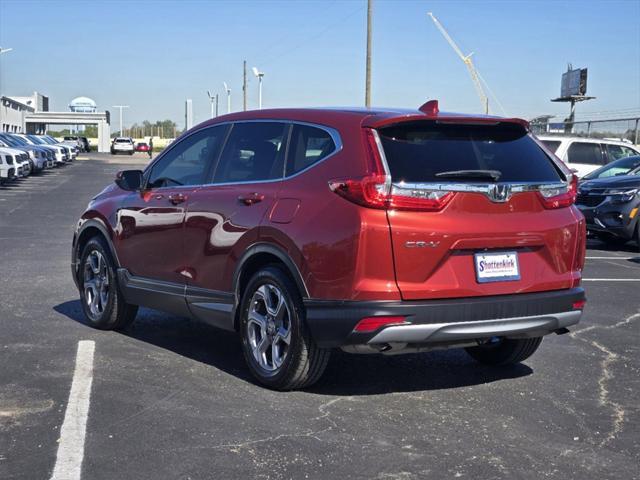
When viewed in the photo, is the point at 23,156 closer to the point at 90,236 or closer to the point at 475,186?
the point at 90,236

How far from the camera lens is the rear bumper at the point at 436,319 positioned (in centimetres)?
500

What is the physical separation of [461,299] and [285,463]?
147 centimetres

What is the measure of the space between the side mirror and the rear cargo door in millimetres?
2559

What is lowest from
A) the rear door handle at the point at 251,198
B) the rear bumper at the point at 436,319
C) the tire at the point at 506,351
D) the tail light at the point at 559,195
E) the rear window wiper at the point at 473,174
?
the tire at the point at 506,351

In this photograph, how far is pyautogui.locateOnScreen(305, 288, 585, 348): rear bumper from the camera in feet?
16.4

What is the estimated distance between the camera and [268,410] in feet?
17.0

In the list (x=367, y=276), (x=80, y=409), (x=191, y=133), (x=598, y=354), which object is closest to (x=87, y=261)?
(x=191, y=133)

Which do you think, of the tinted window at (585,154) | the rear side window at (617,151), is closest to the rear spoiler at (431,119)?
the tinted window at (585,154)

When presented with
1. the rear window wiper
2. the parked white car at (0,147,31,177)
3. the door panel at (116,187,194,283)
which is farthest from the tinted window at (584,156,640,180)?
the parked white car at (0,147,31,177)

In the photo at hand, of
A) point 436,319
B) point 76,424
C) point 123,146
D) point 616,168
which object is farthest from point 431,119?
point 123,146

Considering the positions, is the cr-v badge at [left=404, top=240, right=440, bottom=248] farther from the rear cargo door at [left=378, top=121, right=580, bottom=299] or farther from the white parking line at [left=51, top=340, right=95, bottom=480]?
the white parking line at [left=51, top=340, right=95, bottom=480]

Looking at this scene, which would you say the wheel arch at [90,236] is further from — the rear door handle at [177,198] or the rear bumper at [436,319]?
the rear bumper at [436,319]

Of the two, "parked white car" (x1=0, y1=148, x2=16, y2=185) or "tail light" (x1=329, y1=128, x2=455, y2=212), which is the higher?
"tail light" (x1=329, y1=128, x2=455, y2=212)

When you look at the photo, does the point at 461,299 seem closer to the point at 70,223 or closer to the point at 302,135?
the point at 302,135
